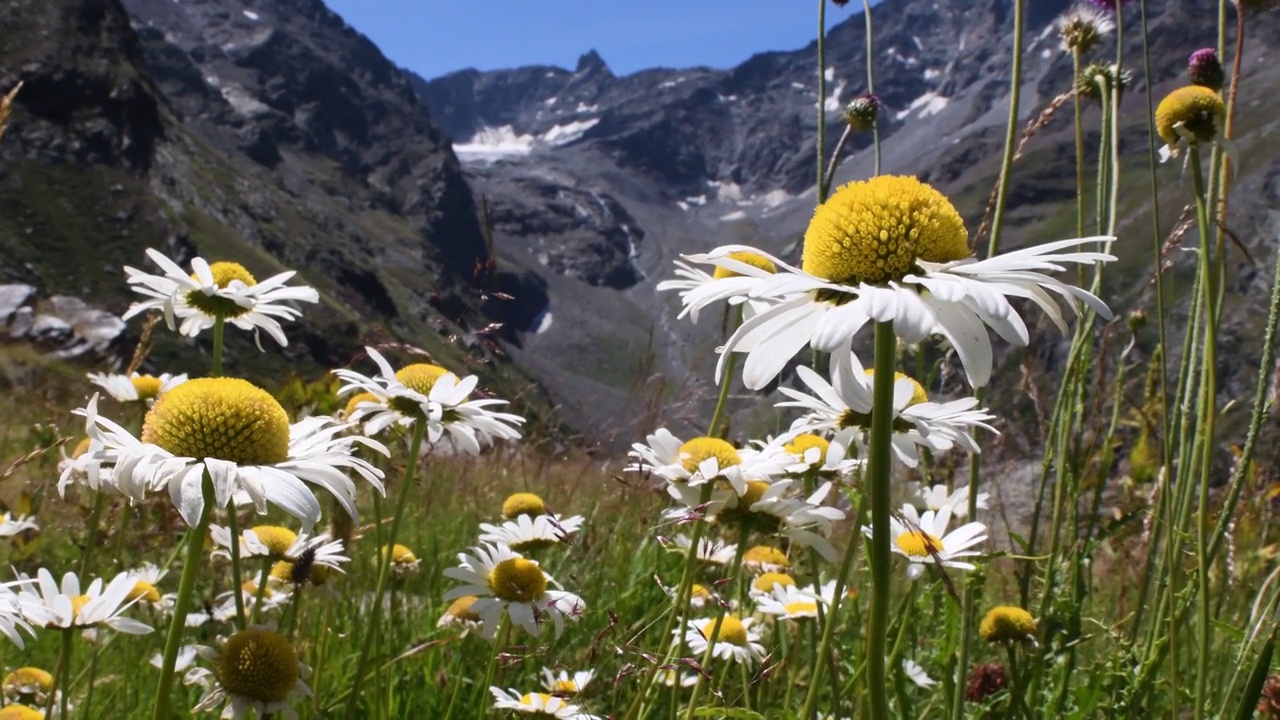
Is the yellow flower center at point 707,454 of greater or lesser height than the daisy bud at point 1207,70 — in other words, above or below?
below

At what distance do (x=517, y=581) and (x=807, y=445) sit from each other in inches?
25.0

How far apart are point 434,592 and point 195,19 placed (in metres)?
209

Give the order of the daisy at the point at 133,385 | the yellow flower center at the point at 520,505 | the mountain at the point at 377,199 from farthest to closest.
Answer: the mountain at the point at 377,199, the yellow flower center at the point at 520,505, the daisy at the point at 133,385

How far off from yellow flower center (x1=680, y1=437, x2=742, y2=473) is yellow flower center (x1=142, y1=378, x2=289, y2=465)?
75cm

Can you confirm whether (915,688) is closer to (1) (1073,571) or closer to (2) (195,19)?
(1) (1073,571)

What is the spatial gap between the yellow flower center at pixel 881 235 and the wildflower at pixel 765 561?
Result: 1.42m

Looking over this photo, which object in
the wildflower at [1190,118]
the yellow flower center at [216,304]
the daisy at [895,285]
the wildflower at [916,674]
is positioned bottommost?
the wildflower at [916,674]

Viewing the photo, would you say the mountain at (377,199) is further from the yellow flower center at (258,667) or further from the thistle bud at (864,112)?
the yellow flower center at (258,667)

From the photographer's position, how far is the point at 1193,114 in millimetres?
2010

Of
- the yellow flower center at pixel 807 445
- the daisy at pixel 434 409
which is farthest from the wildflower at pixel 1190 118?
the daisy at pixel 434 409

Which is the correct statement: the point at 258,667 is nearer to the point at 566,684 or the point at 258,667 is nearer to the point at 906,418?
the point at 566,684

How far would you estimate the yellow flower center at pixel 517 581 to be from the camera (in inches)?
79.4

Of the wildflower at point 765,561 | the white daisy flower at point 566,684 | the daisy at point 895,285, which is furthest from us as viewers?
the wildflower at point 765,561

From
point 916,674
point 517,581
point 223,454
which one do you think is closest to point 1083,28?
point 916,674
